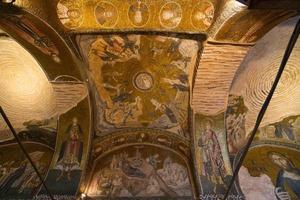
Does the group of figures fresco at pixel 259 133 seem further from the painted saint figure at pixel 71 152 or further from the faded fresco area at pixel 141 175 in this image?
the painted saint figure at pixel 71 152

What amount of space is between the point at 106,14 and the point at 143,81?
2364mm

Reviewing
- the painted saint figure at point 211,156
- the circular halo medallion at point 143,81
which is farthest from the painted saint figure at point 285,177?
the circular halo medallion at point 143,81

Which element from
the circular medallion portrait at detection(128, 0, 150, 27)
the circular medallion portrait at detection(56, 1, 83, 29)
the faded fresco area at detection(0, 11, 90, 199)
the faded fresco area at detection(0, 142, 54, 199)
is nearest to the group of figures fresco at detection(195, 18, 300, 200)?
the circular medallion portrait at detection(128, 0, 150, 27)

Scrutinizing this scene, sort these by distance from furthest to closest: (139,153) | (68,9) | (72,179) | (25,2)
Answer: (139,153)
(72,179)
(68,9)
(25,2)

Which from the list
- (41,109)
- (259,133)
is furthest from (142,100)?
(259,133)

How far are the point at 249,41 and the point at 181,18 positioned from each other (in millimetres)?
1739

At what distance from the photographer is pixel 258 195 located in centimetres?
833

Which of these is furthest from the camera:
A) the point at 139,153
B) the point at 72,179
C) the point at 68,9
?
the point at 139,153

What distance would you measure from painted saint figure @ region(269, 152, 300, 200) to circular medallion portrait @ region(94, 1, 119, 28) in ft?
19.9

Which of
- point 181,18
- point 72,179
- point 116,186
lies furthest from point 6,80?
point 181,18

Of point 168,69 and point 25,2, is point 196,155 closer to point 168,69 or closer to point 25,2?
point 168,69

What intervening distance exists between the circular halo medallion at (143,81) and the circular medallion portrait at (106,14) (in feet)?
5.96

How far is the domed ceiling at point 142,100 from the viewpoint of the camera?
301 inches

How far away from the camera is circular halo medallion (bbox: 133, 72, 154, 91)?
9117 mm
